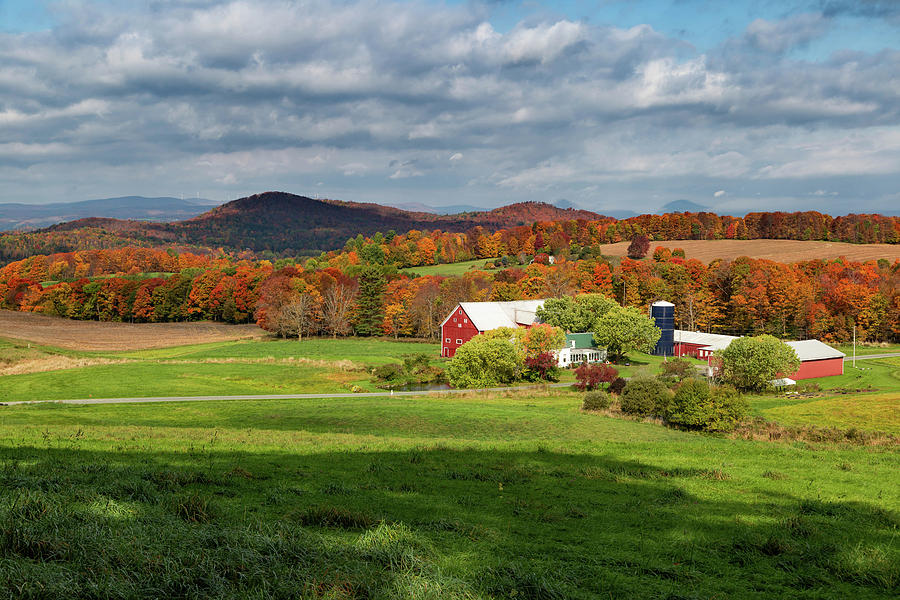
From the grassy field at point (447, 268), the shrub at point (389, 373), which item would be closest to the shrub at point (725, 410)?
the shrub at point (389, 373)

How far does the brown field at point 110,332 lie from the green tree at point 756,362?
231 feet

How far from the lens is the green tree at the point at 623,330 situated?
224 feet

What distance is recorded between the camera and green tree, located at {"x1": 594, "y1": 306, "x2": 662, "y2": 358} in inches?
2689

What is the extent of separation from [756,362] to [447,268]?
99.5m

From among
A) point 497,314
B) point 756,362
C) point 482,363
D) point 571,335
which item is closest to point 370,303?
point 497,314

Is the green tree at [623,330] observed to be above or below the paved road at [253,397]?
above

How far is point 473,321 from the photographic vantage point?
74938 mm

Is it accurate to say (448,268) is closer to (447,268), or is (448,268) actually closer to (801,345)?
(447,268)

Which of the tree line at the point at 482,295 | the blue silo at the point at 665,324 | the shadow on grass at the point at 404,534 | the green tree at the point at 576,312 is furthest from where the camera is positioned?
the tree line at the point at 482,295

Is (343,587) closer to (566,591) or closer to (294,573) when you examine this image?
(294,573)

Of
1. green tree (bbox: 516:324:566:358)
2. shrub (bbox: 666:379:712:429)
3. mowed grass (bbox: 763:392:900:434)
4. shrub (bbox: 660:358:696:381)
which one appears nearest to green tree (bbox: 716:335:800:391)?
shrub (bbox: 660:358:696:381)

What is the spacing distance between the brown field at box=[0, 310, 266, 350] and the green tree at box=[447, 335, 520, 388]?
51.2 metres

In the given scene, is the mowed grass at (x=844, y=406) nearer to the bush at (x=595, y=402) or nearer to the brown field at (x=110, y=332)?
the bush at (x=595, y=402)

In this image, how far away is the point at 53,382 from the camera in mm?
43312
